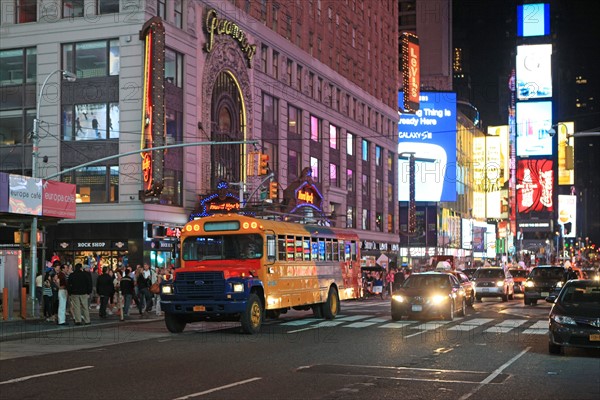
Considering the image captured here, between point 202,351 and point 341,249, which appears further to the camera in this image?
point 341,249

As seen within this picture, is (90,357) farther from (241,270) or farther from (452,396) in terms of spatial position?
(452,396)

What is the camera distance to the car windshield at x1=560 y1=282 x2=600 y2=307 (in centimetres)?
1745

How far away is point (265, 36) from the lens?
57.5 metres

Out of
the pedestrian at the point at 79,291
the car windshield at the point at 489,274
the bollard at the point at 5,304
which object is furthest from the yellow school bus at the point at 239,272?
the car windshield at the point at 489,274

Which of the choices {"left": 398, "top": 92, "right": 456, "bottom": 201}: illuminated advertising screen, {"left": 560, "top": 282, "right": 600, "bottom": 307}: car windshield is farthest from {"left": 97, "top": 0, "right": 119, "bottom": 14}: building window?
{"left": 398, "top": 92, "right": 456, "bottom": 201}: illuminated advertising screen

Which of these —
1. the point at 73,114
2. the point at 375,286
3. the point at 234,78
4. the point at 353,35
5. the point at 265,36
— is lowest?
the point at 375,286

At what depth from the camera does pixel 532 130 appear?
6678 inches

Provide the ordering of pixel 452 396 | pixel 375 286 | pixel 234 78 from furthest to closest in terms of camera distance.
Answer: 1. pixel 234 78
2. pixel 375 286
3. pixel 452 396

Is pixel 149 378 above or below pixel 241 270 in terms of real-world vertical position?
below

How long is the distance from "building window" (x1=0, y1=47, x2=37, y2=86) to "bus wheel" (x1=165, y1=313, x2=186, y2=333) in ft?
91.4

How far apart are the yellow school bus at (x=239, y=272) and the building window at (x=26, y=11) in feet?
90.6

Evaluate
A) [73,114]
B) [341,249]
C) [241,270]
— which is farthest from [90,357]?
[73,114]

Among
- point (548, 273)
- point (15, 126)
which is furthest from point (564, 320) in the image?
point (15, 126)

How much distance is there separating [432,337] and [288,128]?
41496 mm
